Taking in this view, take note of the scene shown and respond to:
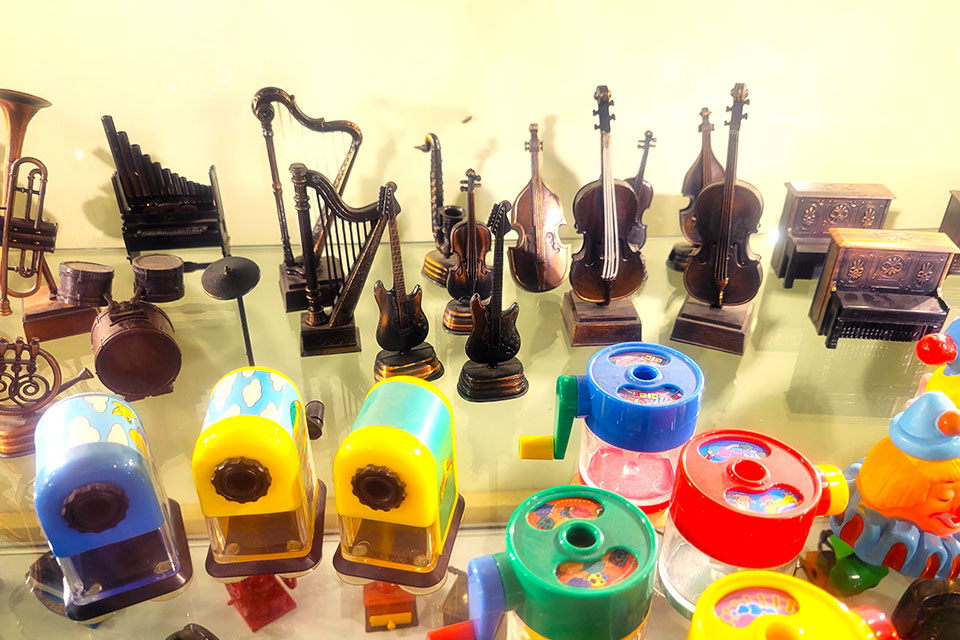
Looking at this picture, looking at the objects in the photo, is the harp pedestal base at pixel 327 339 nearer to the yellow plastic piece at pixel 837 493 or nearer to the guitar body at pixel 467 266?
the guitar body at pixel 467 266

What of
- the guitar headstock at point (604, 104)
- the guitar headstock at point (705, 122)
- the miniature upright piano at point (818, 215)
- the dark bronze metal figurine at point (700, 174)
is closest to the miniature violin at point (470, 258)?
the guitar headstock at point (604, 104)

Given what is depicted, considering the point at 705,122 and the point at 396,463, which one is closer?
the point at 396,463

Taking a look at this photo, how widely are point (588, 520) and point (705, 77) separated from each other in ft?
4.95

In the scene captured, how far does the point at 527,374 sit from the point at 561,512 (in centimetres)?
74

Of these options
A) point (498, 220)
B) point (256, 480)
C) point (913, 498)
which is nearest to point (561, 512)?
point (256, 480)

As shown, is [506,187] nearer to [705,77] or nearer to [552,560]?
[705,77]

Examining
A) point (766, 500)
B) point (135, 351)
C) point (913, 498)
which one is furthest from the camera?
point (135, 351)

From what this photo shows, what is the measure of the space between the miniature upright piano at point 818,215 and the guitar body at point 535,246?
671mm

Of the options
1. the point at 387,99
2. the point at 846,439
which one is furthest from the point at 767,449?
the point at 387,99

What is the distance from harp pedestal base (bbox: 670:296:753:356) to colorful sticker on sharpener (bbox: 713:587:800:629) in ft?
3.17

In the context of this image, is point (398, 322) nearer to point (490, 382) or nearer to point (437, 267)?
point (490, 382)

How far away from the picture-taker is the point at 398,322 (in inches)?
63.1

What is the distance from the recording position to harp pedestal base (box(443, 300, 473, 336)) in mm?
1831

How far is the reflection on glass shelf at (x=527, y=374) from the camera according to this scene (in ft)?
4.66
